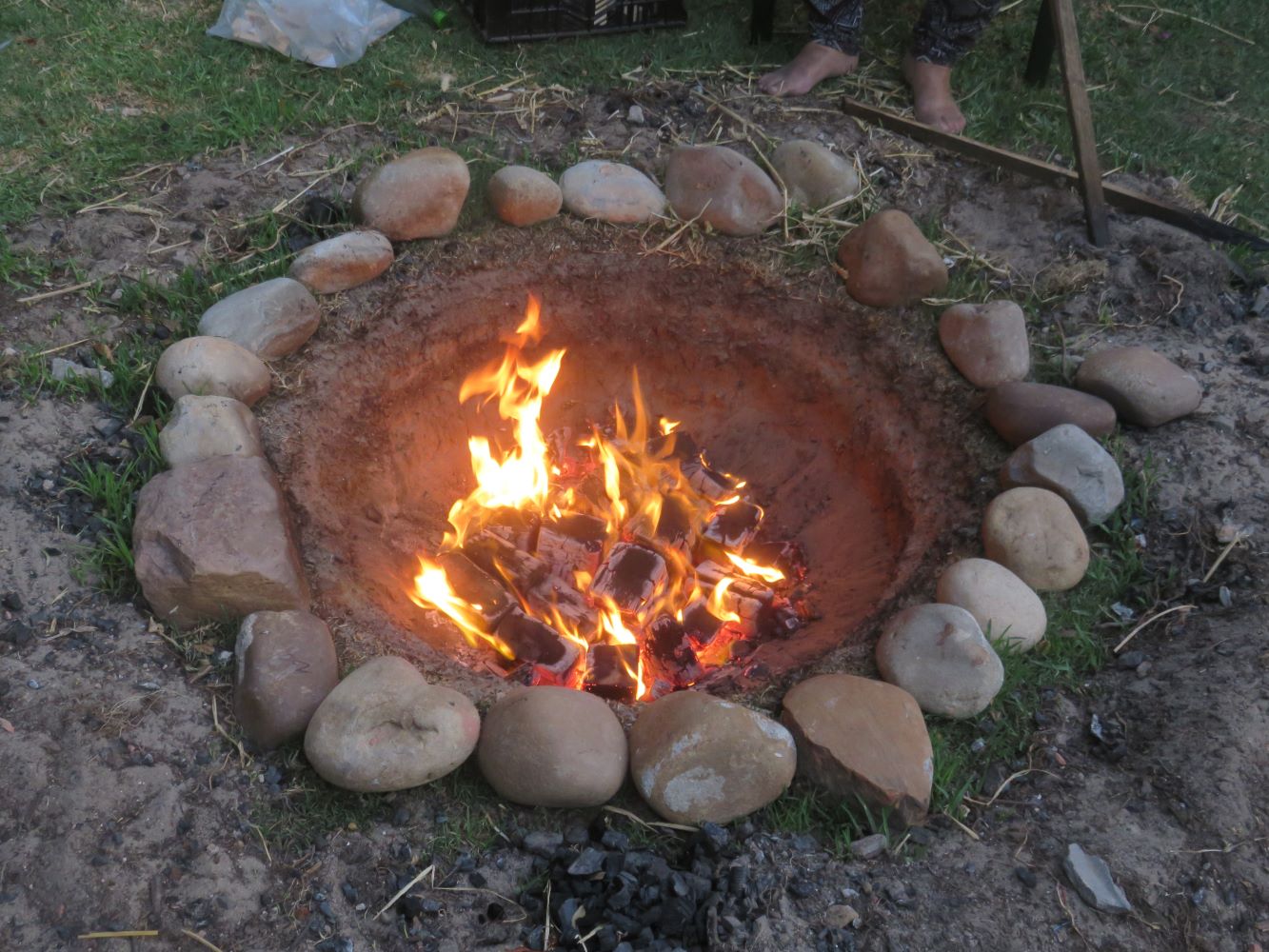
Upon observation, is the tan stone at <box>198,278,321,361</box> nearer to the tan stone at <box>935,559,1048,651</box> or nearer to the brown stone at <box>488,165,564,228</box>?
the brown stone at <box>488,165,564,228</box>

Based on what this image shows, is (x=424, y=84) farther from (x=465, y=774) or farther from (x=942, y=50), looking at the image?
(x=465, y=774)

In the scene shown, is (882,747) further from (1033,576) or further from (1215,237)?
(1215,237)

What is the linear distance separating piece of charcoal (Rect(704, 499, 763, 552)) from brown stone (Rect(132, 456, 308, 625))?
4.54ft

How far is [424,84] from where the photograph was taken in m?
4.12

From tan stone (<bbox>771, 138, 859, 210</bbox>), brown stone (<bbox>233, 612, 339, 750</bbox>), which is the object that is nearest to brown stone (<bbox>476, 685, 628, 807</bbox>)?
brown stone (<bbox>233, 612, 339, 750</bbox>)

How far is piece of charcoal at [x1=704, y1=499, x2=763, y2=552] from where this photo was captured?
339 centimetres

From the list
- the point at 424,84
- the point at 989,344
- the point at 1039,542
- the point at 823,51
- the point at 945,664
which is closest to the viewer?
the point at 945,664

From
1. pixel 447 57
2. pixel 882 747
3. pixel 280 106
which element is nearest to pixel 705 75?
pixel 447 57

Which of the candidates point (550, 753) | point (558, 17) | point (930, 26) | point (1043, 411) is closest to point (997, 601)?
point (1043, 411)

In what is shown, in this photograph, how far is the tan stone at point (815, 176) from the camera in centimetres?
366

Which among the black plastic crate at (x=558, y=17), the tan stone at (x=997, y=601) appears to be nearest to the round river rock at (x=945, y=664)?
the tan stone at (x=997, y=601)

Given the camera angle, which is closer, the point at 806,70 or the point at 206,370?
the point at 206,370

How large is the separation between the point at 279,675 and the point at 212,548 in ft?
1.17

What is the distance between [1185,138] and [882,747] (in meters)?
3.23
